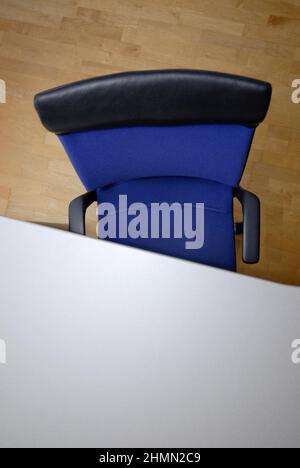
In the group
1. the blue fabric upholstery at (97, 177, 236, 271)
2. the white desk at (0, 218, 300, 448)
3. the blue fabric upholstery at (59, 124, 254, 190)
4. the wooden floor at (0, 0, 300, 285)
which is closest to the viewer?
the white desk at (0, 218, 300, 448)

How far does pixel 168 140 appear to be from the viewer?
156 cm

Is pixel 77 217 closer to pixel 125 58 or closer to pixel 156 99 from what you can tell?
pixel 156 99

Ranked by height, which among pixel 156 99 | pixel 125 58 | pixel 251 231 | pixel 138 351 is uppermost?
pixel 125 58

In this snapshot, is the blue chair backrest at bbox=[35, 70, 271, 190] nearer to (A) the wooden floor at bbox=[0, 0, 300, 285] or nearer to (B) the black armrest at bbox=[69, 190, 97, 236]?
(B) the black armrest at bbox=[69, 190, 97, 236]

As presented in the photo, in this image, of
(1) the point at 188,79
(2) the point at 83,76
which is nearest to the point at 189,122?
(1) the point at 188,79

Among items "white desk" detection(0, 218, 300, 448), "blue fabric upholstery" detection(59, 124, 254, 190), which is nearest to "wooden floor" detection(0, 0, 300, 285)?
"blue fabric upholstery" detection(59, 124, 254, 190)

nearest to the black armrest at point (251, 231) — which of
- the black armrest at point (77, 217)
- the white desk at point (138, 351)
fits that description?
the white desk at point (138, 351)

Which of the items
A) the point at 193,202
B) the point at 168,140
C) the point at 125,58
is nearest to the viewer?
the point at 168,140

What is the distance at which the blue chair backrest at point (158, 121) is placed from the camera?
52.9 inches

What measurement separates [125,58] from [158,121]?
124cm

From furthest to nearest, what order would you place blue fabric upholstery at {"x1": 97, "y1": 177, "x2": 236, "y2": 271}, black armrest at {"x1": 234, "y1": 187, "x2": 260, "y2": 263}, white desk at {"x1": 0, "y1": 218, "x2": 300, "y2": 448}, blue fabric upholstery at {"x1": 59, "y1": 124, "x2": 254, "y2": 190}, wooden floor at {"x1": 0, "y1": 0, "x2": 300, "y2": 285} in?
wooden floor at {"x1": 0, "y1": 0, "x2": 300, "y2": 285}
blue fabric upholstery at {"x1": 97, "y1": 177, "x2": 236, "y2": 271}
black armrest at {"x1": 234, "y1": 187, "x2": 260, "y2": 263}
blue fabric upholstery at {"x1": 59, "y1": 124, "x2": 254, "y2": 190}
white desk at {"x1": 0, "y1": 218, "x2": 300, "y2": 448}

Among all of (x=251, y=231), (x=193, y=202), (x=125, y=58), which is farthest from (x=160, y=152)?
(x=125, y=58)

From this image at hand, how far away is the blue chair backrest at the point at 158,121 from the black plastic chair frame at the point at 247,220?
65mm

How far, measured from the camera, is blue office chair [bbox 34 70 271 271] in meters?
1.35
